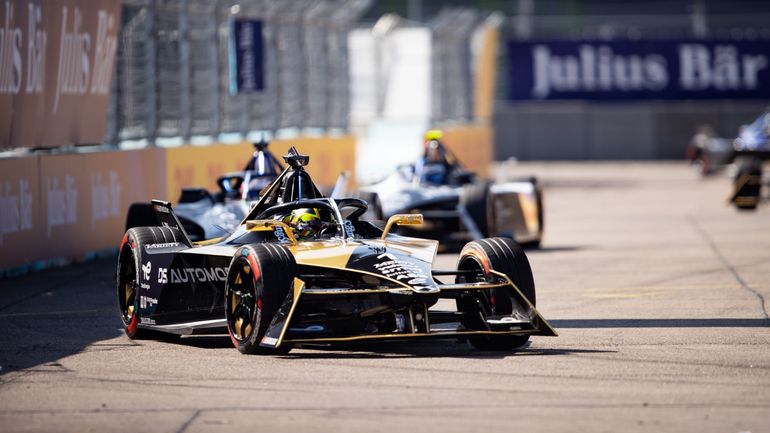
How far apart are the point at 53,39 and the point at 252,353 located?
866 cm

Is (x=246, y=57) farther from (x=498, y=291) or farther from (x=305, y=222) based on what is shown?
(x=498, y=291)

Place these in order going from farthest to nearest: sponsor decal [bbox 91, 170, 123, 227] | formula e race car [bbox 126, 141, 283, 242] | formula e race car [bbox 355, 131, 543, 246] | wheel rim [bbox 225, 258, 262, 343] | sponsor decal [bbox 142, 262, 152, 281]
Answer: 1. formula e race car [bbox 355, 131, 543, 246]
2. sponsor decal [bbox 91, 170, 123, 227]
3. formula e race car [bbox 126, 141, 283, 242]
4. sponsor decal [bbox 142, 262, 152, 281]
5. wheel rim [bbox 225, 258, 262, 343]

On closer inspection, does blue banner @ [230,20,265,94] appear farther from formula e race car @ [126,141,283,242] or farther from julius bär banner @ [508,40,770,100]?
julius bär banner @ [508,40,770,100]

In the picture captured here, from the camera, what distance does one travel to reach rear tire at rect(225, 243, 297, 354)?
942 centimetres

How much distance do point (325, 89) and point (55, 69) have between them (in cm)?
1255

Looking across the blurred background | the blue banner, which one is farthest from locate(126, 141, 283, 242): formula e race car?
the blue banner

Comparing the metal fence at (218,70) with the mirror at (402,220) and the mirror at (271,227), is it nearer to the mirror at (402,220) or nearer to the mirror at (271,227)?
the mirror at (271,227)

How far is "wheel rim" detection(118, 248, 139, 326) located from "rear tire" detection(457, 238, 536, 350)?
2522 millimetres

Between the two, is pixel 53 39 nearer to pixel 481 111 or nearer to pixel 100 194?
pixel 100 194

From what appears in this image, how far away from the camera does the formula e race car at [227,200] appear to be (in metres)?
14.9

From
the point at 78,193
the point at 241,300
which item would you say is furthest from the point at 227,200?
the point at 241,300

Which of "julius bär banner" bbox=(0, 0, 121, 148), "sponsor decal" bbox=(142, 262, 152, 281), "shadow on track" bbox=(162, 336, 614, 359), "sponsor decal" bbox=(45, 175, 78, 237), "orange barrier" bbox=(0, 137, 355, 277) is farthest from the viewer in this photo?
"sponsor decal" bbox=(45, 175, 78, 237)

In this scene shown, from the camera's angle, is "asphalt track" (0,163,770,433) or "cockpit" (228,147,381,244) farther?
"cockpit" (228,147,381,244)

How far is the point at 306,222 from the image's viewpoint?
1077cm
